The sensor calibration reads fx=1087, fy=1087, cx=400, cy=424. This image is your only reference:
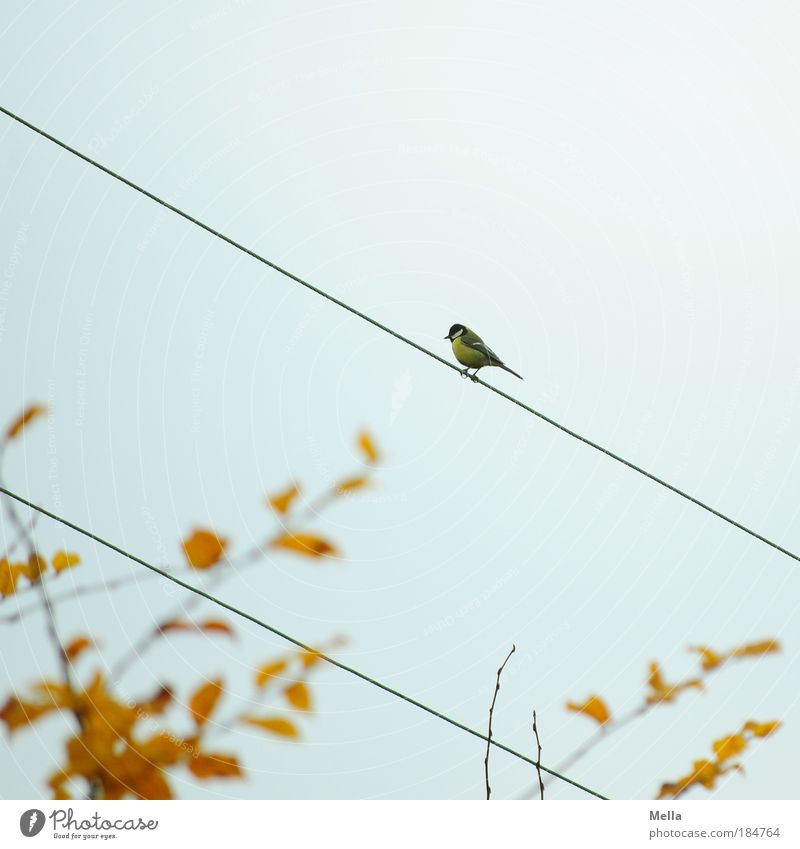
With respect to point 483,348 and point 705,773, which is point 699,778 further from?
point 483,348

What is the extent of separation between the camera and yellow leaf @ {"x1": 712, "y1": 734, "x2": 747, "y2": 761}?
2867 mm

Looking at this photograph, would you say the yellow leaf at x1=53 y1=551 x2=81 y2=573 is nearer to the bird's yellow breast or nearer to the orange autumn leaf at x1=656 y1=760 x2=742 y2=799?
the orange autumn leaf at x1=656 y1=760 x2=742 y2=799

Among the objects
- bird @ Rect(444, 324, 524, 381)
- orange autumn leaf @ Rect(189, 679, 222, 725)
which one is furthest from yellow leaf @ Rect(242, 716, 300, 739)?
bird @ Rect(444, 324, 524, 381)

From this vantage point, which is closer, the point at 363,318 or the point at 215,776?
the point at 215,776

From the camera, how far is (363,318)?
2.78 metres

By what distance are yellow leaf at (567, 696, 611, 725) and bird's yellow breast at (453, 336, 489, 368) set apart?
2.39m

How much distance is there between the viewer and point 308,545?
252 centimetres

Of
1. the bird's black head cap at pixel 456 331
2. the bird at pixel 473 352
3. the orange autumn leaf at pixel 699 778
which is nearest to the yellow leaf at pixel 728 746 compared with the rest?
the orange autumn leaf at pixel 699 778

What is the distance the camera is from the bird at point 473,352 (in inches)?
194

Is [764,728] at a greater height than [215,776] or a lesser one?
greater

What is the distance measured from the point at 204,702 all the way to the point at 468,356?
312cm
